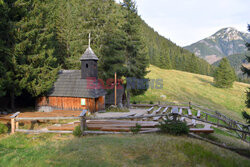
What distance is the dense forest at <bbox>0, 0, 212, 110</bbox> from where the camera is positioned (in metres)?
16.5

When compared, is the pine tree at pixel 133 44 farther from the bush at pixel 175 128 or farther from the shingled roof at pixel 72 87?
the bush at pixel 175 128

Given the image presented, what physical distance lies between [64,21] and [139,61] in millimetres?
21297

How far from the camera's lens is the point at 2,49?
15.4m

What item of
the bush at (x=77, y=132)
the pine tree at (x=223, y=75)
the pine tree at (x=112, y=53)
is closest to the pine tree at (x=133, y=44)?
the pine tree at (x=112, y=53)

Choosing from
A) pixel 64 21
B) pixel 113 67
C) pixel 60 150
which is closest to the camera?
pixel 60 150

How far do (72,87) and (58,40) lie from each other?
1983 centimetres

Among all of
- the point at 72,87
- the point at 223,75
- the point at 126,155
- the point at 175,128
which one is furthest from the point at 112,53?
the point at 223,75

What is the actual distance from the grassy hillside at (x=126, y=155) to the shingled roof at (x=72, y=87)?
479 inches

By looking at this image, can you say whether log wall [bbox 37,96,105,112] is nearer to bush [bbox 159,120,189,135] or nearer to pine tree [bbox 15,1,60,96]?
pine tree [bbox 15,1,60,96]

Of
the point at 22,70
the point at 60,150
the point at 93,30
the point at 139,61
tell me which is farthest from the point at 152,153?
the point at 93,30

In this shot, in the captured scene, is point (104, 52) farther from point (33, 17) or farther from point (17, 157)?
point (17, 157)

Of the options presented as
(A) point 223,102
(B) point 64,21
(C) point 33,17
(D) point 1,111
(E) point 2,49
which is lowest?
(A) point 223,102

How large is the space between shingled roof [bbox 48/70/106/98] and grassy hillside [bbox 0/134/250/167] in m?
12.2

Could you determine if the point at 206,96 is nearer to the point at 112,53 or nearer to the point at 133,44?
the point at 133,44
